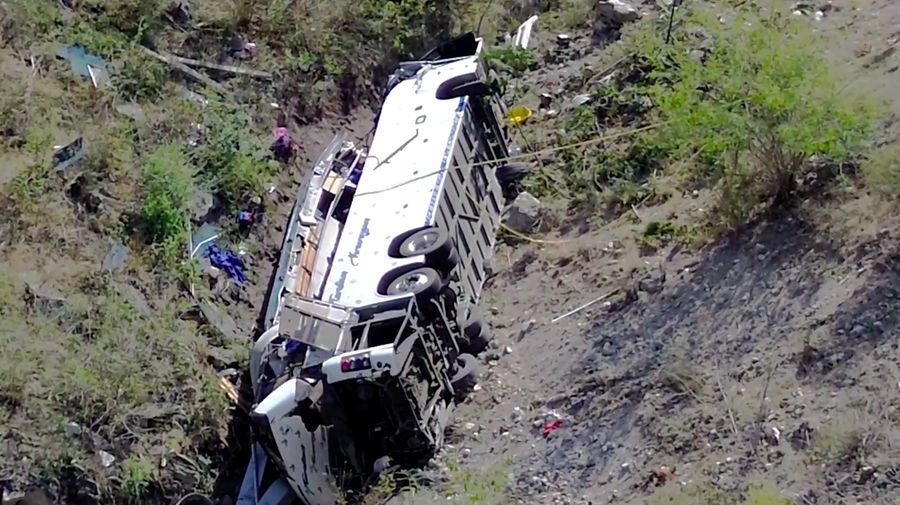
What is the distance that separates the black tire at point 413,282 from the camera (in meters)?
8.77

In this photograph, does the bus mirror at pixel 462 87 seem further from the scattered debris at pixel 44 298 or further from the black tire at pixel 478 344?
the scattered debris at pixel 44 298

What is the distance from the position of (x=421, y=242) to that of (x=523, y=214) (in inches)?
70.7

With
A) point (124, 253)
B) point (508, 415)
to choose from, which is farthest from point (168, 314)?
point (508, 415)

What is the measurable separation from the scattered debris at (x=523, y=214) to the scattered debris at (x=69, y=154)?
12.1 feet

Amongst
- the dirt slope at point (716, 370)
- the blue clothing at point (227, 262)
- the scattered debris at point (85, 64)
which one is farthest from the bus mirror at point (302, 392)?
the scattered debris at point (85, 64)

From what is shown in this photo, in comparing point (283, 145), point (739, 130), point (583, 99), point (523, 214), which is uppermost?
point (739, 130)

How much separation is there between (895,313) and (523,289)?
3296 millimetres

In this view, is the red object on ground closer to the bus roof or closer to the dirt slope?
the dirt slope

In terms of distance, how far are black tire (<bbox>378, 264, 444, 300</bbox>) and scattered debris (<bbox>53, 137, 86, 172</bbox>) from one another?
3.10 meters

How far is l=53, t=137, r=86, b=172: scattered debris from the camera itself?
1032 cm

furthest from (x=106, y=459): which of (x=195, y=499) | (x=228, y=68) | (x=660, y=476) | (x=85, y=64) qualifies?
(x=228, y=68)

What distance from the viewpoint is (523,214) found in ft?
35.7

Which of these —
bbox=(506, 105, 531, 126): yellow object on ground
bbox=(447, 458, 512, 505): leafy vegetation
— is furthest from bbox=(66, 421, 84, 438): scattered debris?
bbox=(506, 105, 531, 126): yellow object on ground

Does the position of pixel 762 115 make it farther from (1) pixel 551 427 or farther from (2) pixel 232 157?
(2) pixel 232 157
